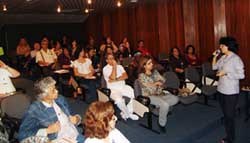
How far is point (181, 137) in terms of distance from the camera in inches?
203

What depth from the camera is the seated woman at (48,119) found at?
3.37 m

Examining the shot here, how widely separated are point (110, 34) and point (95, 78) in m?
6.74

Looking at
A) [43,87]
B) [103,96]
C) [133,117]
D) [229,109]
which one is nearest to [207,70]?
[133,117]

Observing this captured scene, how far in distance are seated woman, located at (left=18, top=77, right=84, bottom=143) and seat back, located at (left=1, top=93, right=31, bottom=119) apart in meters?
0.85

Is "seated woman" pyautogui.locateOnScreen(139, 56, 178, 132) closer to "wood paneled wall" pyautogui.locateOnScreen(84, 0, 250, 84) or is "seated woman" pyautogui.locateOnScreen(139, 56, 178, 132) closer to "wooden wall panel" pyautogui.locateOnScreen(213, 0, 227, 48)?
"wood paneled wall" pyautogui.locateOnScreen(84, 0, 250, 84)

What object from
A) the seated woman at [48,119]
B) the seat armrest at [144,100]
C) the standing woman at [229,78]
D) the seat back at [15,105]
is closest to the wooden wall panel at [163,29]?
the seat armrest at [144,100]

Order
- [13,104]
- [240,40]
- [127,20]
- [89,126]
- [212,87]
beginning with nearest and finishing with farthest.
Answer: [89,126], [13,104], [212,87], [240,40], [127,20]

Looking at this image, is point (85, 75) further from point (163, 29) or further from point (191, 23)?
point (163, 29)

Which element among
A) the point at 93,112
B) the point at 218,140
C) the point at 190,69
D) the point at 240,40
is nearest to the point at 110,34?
the point at 240,40

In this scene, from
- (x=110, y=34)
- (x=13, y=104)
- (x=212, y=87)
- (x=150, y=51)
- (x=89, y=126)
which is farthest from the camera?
(x=110, y=34)

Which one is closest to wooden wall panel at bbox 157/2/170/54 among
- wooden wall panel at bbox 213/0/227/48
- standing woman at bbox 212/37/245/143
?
wooden wall panel at bbox 213/0/227/48

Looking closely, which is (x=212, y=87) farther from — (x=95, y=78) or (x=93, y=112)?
(x=93, y=112)

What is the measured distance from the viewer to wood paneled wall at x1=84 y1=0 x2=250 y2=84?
898cm

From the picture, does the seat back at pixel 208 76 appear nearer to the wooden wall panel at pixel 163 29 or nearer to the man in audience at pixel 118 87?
the man in audience at pixel 118 87
